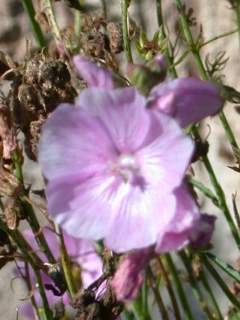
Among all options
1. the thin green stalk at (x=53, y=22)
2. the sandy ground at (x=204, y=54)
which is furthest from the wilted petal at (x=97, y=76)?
the sandy ground at (x=204, y=54)

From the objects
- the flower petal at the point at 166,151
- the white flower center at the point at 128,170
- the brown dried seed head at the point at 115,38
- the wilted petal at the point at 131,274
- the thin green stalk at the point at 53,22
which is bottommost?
the wilted petal at the point at 131,274

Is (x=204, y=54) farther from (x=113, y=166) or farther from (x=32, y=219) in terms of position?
(x=113, y=166)

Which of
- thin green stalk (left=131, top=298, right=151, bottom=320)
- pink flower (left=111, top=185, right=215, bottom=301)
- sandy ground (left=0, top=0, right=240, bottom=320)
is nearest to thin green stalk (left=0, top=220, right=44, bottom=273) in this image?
thin green stalk (left=131, top=298, right=151, bottom=320)

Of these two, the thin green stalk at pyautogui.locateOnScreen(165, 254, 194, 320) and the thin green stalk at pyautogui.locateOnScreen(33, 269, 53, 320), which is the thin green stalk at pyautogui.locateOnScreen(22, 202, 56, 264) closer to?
the thin green stalk at pyautogui.locateOnScreen(33, 269, 53, 320)

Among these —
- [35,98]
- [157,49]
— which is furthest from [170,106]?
[157,49]

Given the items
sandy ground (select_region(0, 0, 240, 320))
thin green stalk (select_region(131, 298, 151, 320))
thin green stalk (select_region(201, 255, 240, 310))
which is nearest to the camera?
thin green stalk (select_region(131, 298, 151, 320))

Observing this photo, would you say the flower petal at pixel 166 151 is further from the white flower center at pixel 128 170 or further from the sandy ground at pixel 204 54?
the sandy ground at pixel 204 54

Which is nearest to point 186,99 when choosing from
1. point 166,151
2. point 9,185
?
point 166,151
